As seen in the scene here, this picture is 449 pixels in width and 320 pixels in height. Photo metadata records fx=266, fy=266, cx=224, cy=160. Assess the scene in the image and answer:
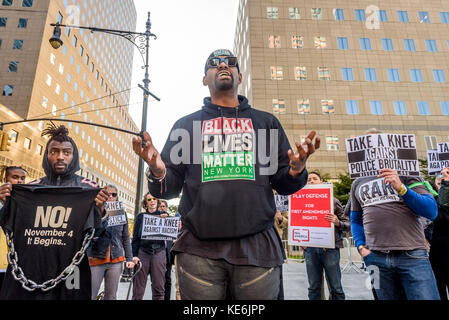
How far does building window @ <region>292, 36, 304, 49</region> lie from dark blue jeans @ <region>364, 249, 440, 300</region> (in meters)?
41.1

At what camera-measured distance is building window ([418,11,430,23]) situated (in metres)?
40.9

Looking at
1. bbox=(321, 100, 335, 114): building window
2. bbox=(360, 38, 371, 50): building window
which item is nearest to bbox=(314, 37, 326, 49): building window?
bbox=(360, 38, 371, 50): building window

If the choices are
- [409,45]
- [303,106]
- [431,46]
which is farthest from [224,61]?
[431,46]

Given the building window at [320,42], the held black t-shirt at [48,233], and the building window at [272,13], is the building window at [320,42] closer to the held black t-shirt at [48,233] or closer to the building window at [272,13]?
the building window at [272,13]

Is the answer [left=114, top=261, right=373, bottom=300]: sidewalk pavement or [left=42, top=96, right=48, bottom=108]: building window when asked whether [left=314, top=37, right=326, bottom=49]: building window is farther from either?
[left=42, top=96, right=48, bottom=108]: building window

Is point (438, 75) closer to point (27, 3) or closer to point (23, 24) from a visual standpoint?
point (23, 24)

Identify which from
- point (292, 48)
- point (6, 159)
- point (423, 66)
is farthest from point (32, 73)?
point (423, 66)

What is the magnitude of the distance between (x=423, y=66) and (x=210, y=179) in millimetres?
49513

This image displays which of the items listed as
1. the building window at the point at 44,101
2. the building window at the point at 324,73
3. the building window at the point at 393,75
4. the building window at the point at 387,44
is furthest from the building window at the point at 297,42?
the building window at the point at 44,101

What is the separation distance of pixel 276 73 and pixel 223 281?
129 ft

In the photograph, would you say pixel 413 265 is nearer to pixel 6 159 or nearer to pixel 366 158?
pixel 366 158

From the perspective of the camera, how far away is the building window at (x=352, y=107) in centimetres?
3719

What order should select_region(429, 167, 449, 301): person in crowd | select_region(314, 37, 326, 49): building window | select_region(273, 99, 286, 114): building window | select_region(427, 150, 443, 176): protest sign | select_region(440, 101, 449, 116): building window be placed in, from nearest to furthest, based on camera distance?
select_region(429, 167, 449, 301): person in crowd < select_region(427, 150, 443, 176): protest sign < select_region(273, 99, 286, 114): building window < select_region(440, 101, 449, 116): building window < select_region(314, 37, 326, 49): building window

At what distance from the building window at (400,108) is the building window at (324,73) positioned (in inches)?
393
